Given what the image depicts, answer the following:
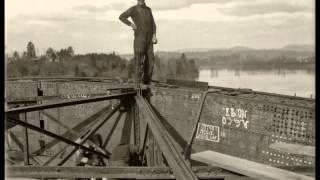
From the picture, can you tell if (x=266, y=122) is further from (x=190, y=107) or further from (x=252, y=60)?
(x=252, y=60)

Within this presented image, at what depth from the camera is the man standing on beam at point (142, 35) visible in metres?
7.23

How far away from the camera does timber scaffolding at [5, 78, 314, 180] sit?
138 inches

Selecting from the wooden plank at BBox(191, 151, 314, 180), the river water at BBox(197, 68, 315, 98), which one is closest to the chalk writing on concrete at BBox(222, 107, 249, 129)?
the wooden plank at BBox(191, 151, 314, 180)

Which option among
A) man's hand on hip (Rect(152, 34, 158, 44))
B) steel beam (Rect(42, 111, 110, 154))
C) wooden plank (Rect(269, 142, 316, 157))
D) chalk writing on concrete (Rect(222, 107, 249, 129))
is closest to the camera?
wooden plank (Rect(269, 142, 316, 157))

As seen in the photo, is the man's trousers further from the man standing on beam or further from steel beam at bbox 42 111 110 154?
steel beam at bbox 42 111 110 154

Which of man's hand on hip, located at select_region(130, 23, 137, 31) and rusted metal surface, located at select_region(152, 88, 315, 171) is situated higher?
man's hand on hip, located at select_region(130, 23, 137, 31)

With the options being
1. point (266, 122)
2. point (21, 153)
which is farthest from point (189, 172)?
point (21, 153)

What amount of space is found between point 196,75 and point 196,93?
70951 mm

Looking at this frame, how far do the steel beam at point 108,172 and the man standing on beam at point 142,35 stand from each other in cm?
406

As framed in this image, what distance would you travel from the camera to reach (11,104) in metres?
7.95

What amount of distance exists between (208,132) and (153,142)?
1317mm

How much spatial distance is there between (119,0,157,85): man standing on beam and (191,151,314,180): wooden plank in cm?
408

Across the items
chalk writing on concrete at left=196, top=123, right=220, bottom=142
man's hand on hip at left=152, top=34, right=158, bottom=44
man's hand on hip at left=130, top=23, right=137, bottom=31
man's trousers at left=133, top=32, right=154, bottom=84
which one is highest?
man's hand on hip at left=130, top=23, right=137, bottom=31

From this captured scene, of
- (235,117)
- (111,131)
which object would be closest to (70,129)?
(111,131)
